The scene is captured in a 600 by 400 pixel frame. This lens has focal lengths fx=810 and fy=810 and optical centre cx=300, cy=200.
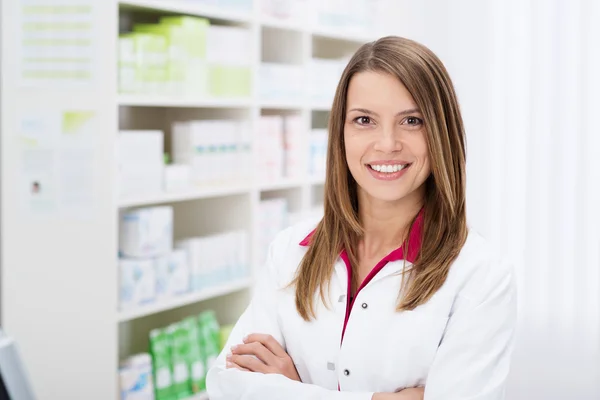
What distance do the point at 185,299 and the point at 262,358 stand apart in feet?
6.67

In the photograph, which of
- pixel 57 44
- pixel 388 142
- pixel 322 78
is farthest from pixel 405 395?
pixel 322 78

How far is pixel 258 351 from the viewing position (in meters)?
1.65

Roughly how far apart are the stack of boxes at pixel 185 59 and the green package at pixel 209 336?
1046 millimetres

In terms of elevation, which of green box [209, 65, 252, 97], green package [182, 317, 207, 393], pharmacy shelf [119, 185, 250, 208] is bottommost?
green package [182, 317, 207, 393]

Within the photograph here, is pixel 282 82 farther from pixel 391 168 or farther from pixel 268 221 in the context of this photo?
pixel 391 168

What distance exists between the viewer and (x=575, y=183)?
4.46 metres

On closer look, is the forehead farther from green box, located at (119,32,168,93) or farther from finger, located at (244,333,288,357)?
green box, located at (119,32,168,93)

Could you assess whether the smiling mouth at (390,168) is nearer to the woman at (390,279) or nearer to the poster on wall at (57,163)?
the woman at (390,279)

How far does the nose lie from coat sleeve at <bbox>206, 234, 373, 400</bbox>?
1.29 ft

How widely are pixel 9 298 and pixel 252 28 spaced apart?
169cm

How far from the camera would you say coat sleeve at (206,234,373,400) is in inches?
61.7

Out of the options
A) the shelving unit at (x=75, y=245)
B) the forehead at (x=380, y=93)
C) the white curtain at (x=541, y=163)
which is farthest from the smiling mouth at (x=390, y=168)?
the white curtain at (x=541, y=163)

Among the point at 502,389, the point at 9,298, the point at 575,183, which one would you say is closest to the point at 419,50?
the point at 502,389

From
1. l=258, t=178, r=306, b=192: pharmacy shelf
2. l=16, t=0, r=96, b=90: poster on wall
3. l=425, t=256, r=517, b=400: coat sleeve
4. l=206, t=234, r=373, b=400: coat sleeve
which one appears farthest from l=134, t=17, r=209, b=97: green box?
l=425, t=256, r=517, b=400: coat sleeve
